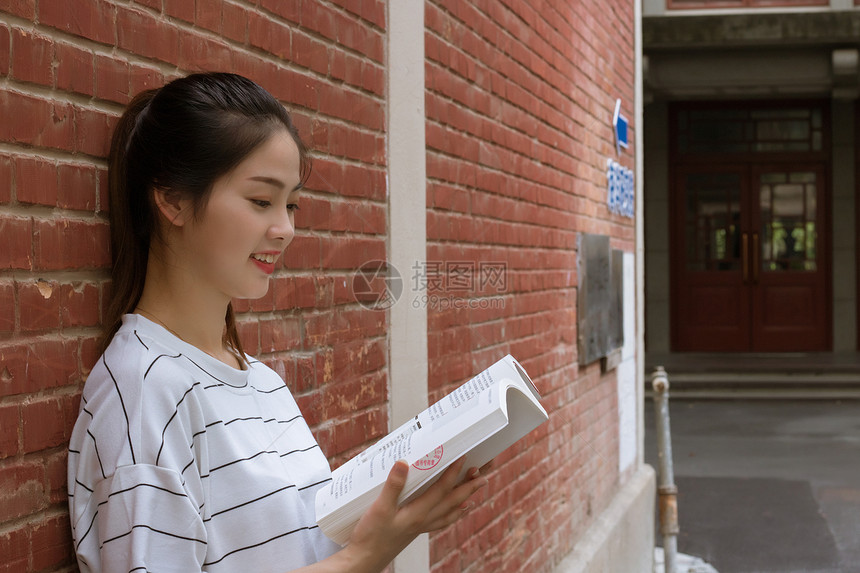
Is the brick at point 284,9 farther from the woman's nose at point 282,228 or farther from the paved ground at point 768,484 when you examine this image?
the paved ground at point 768,484

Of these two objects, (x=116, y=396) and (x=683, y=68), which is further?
(x=683, y=68)

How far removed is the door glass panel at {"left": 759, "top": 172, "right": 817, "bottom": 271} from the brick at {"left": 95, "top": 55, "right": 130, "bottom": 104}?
1424 centimetres

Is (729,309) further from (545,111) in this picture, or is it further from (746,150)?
(545,111)

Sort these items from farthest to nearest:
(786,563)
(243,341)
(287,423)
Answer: (786,563) < (243,341) < (287,423)

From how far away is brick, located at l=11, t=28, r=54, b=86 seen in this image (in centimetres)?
137

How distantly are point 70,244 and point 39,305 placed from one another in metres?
0.11

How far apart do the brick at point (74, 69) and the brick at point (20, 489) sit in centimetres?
56

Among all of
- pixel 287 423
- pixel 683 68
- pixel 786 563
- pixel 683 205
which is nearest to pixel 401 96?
pixel 287 423

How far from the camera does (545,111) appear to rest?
4.38 meters

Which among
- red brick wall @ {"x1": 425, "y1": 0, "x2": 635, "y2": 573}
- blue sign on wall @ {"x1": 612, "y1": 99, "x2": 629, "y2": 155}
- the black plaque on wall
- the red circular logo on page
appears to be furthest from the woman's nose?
blue sign on wall @ {"x1": 612, "y1": 99, "x2": 629, "y2": 155}

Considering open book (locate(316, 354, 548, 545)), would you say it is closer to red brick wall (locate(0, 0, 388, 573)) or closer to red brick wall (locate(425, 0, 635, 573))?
red brick wall (locate(0, 0, 388, 573))

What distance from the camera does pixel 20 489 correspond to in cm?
138

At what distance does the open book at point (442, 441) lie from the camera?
4.47ft

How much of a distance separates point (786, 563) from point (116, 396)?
5.91 meters
